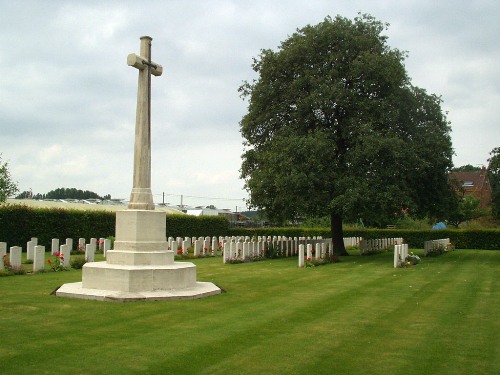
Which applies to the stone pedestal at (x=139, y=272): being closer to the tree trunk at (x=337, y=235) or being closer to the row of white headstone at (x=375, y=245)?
the tree trunk at (x=337, y=235)

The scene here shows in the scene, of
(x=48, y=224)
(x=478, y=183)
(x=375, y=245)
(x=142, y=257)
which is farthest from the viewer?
(x=478, y=183)

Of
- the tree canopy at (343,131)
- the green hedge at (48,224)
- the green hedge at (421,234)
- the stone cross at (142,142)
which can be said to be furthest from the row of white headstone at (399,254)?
the green hedge at (421,234)

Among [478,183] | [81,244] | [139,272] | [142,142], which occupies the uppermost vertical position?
[478,183]

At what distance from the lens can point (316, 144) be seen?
69.2 feet

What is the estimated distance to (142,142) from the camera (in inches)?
479

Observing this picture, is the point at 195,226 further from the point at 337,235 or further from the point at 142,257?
the point at 142,257

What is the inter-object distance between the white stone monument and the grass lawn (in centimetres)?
54

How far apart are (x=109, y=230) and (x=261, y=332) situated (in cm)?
2508

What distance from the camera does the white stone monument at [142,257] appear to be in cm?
1070

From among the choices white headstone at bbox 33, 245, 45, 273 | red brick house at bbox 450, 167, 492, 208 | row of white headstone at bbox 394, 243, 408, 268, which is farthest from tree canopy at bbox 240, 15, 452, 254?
red brick house at bbox 450, 167, 492, 208

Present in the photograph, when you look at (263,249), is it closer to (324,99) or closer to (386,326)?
(324,99)

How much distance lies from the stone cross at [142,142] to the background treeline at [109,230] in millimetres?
16231

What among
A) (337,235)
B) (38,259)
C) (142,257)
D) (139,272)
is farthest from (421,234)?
(139,272)

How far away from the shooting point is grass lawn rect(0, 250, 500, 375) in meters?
5.88
